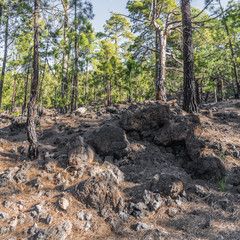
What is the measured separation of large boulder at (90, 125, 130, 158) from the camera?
18.3 ft

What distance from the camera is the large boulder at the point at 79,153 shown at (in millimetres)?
4988

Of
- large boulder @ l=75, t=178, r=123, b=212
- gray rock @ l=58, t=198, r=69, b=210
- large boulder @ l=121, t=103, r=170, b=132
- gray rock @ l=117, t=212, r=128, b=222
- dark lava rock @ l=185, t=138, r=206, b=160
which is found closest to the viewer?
gray rock @ l=117, t=212, r=128, b=222

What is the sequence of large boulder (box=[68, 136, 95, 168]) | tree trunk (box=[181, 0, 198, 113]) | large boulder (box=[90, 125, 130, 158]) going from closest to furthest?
large boulder (box=[68, 136, 95, 168])
large boulder (box=[90, 125, 130, 158])
tree trunk (box=[181, 0, 198, 113])

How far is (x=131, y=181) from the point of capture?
15.4ft

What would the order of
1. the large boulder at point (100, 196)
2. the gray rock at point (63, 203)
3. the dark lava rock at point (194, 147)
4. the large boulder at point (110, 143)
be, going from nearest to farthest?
the gray rock at point (63, 203) → the large boulder at point (100, 196) → the dark lava rock at point (194, 147) → the large boulder at point (110, 143)

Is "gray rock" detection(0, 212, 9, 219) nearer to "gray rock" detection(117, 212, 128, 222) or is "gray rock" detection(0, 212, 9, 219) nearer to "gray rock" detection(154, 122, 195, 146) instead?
"gray rock" detection(117, 212, 128, 222)

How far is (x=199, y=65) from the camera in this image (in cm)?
1082

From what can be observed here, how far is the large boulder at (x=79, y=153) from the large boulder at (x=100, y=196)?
1.16m

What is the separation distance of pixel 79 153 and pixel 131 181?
169cm

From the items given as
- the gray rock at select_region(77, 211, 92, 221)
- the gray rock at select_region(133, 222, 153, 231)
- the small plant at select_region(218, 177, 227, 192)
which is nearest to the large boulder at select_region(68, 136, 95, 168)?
the gray rock at select_region(77, 211, 92, 221)

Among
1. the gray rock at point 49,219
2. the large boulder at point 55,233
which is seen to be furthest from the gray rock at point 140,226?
the gray rock at point 49,219

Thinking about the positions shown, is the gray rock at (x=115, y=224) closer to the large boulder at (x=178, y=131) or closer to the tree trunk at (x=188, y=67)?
the large boulder at (x=178, y=131)

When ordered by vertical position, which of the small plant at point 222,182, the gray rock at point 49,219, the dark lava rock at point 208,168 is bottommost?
the gray rock at point 49,219

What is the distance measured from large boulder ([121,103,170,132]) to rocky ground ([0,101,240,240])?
0.12 ft
